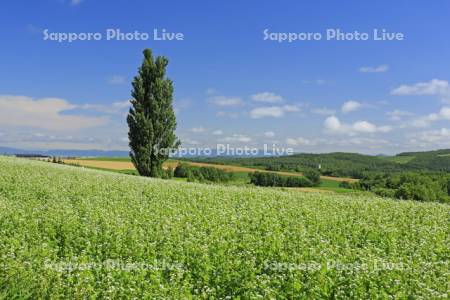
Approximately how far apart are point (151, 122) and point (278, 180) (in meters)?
18.1

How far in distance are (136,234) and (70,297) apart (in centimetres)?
366

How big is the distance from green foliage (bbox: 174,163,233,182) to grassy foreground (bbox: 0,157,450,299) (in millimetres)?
42886

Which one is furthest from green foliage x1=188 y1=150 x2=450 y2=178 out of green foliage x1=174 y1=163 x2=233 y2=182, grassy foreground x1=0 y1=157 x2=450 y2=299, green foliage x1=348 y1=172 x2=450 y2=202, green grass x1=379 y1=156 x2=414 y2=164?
grassy foreground x1=0 y1=157 x2=450 y2=299

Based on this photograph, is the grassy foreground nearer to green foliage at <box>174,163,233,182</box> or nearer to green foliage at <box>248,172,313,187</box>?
green foliage at <box>248,172,313,187</box>

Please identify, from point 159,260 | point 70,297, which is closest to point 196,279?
point 159,260

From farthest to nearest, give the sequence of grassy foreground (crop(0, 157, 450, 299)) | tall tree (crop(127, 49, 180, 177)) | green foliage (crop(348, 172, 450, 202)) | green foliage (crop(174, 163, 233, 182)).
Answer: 1. green foliage (crop(174, 163, 233, 182))
2. tall tree (crop(127, 49, 180, 177))
3. green foliage (crop(348, 172, 450, 202))
4. grassy foreground (crop(0, 157, 450, 299))

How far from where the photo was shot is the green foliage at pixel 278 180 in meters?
54.9

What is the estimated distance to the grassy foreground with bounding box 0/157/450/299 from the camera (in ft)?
31.5

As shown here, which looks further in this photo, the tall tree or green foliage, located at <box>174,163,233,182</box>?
green foliage, located at <box>174,163,233,182</box>

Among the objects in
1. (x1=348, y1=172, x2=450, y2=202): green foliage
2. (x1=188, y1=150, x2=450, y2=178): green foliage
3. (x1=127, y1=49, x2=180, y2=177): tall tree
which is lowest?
(x1=348, y1=172, x2=450, y2=202): green foliage

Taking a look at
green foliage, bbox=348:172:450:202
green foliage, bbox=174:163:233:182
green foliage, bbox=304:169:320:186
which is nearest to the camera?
green foliage, bbox=348:172:450:202

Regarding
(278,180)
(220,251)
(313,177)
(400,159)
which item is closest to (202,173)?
(278,180)

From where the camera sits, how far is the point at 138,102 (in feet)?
172

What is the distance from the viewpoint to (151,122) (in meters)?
50.8
